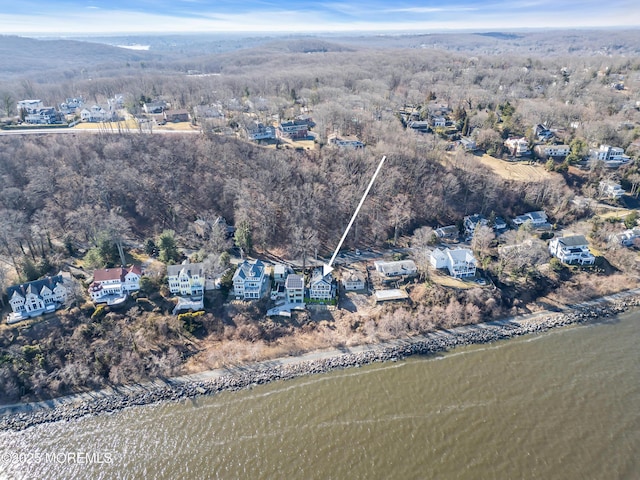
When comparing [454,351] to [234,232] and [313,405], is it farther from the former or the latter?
[234,232]

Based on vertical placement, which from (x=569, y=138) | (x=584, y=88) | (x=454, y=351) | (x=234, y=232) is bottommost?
(x=454, y=351)

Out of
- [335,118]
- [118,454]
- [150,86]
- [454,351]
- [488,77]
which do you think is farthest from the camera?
[488,77]

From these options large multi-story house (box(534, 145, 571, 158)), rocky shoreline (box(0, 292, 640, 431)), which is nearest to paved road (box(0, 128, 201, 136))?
rocky shoreline (box(0, 292, 640, 431))

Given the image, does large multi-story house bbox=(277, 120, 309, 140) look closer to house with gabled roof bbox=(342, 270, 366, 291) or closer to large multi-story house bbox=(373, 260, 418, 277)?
large multi-story house bbox=(373, 260, 418, 277)

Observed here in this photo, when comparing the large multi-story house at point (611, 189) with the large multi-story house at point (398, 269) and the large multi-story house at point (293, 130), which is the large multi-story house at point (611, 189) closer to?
the large multi-story house at point (398, 269)

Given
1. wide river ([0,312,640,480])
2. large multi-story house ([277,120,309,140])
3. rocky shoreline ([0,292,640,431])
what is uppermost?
large multi-story house ([277,120,309,140])

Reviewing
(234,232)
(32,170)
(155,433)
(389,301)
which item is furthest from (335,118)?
(155,433)

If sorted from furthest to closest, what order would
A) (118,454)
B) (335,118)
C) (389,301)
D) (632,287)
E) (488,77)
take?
(488,77) < (335,118) < (632,287) < (389,301) < (118,454)
